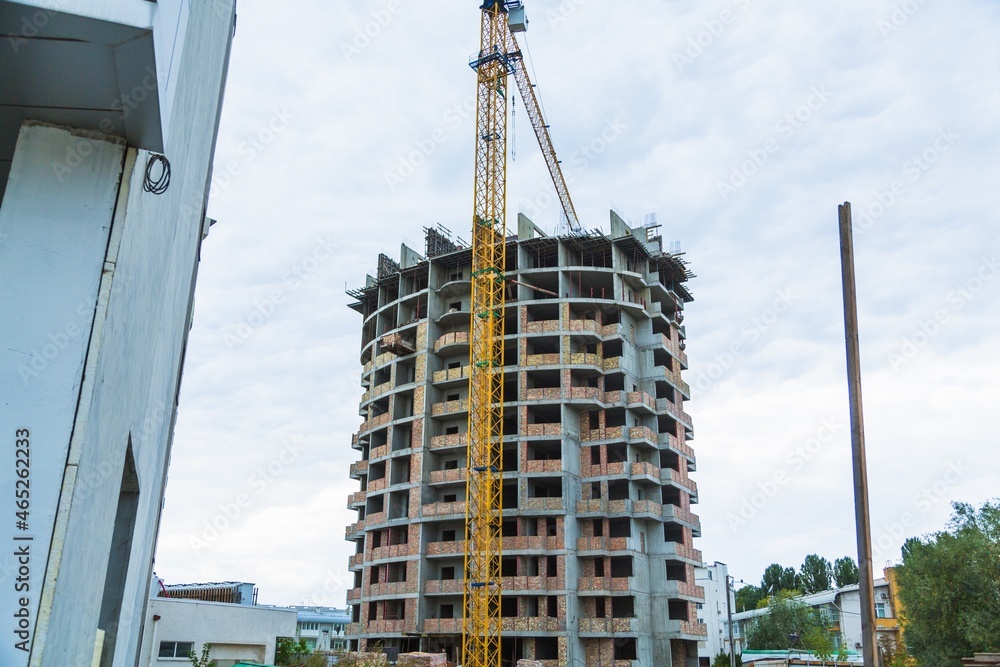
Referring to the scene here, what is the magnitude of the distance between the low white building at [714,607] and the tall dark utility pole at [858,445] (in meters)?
81.4

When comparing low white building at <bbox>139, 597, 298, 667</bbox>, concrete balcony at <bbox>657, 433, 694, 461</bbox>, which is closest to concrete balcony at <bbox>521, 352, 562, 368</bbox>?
concrete balcony at <bbox>657, 433, 694, 461</bbox>

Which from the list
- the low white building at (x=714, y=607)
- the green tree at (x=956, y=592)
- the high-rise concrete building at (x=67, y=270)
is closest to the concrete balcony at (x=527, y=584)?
the green tree at (x=956, y=592)

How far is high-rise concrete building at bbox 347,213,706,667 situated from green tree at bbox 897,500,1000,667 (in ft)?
59.7

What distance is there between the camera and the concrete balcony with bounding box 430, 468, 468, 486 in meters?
58.4

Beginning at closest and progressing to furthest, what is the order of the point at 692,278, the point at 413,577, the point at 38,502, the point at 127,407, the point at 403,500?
1. the point at 38,502
2. the point at 127,407
3. the point at 413,577
4. the point at 403,500
5. the point at 692,278

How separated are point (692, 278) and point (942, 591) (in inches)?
1480

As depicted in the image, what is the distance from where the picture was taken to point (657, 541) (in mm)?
57719

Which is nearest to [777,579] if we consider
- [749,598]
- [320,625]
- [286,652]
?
[749,598]

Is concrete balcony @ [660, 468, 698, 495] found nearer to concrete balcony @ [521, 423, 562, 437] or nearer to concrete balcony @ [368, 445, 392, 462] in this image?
concrete balcony @ [521, 423, 562, 437]

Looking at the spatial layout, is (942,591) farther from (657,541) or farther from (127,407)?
(127,407)

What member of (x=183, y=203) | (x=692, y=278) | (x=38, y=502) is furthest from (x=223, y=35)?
(x=692, y=278)

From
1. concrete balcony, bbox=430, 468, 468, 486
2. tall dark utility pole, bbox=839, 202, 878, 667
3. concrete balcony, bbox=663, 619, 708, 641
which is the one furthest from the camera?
concrete balcony, bbox=430, 468, 468, 486

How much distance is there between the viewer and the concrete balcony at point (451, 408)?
6035cm

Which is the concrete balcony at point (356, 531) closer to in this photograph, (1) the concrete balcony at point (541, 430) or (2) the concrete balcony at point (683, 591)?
(1) the concrete balcony at point (541, 430)
